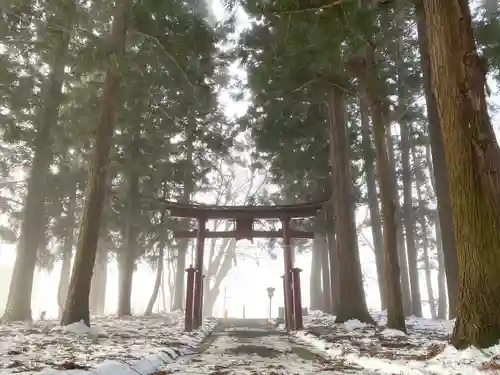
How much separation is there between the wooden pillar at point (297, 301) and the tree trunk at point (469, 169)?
19.9ft

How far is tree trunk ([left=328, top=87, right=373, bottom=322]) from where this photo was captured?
1008 cm

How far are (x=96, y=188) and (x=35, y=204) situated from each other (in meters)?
3.51

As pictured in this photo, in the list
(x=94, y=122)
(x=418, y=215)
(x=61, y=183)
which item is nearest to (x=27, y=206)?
(x=94, y=122)

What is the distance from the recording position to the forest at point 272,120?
470 centimetres

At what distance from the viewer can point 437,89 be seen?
5.00m

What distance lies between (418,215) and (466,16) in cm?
1630

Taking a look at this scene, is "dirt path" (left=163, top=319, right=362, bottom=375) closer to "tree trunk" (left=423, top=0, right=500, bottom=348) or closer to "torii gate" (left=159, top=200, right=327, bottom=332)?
"tree trunk" (left=423, top=0, right=500, bottom=348)

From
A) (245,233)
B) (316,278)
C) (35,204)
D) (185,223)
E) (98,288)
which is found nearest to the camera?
(35,204)

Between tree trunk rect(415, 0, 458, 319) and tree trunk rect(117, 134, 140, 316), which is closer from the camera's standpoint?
tree trunk rect(415, 0, 458, 319)

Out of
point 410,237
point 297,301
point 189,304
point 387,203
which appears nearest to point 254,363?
point 387,203

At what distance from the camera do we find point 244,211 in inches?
460

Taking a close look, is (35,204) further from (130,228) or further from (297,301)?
(297,301)

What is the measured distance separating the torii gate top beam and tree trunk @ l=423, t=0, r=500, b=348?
6.62 m

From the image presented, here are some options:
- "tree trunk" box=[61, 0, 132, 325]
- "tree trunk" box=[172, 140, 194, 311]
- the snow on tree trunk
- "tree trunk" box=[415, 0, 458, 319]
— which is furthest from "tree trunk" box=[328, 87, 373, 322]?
"tree trunk" box=[61, 0, 132, 325]
